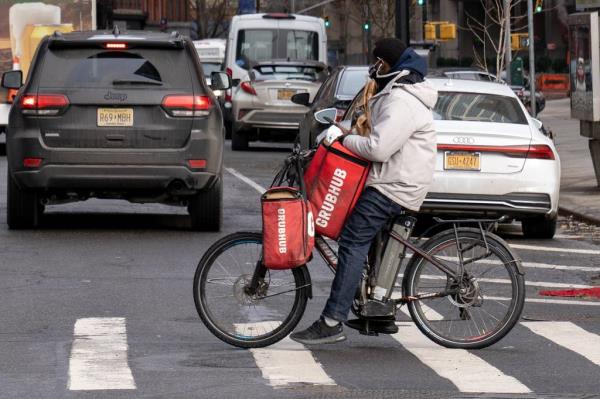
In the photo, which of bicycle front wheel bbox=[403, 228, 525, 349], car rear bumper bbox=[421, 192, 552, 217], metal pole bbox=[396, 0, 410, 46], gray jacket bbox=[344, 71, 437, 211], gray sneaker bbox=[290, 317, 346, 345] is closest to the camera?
gray jacket bbox=[344, 71, 437, 211]

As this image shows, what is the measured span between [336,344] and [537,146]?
5824mm

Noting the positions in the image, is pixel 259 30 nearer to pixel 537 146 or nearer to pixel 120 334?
pixel 537 146

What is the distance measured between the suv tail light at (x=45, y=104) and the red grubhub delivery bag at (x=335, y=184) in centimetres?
595

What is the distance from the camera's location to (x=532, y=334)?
9.62 metres

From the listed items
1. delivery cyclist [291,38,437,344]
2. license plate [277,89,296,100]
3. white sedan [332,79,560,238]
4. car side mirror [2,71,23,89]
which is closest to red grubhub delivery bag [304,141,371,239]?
delivery cyclist [291,38,437,344]

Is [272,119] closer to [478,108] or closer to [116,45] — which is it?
[478,108]

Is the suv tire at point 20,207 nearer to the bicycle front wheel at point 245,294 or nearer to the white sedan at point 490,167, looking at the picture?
the white sedan at point 490,167

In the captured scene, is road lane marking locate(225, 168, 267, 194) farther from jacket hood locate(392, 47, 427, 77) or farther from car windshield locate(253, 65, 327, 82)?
jacket hood locate(392, 47, 427, 77)

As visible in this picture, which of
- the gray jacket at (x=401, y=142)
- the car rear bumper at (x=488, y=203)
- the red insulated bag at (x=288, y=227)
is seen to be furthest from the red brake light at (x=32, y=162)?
the gray jacket at (x=401, y=142)

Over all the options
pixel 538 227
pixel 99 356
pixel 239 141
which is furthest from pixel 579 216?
pixel 239 141

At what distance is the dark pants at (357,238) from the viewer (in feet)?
28.7

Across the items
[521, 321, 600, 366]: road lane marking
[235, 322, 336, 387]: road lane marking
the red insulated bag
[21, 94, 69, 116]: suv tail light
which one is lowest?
[521, 321, 600, 366]: road lane marking

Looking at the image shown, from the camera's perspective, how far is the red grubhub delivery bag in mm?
8711

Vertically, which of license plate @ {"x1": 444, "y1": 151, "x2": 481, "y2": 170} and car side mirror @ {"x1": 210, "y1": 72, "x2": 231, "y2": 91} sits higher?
car side mirror @ {"x1": 210, "y1": 72, "x2": 231, "y2": 91}
